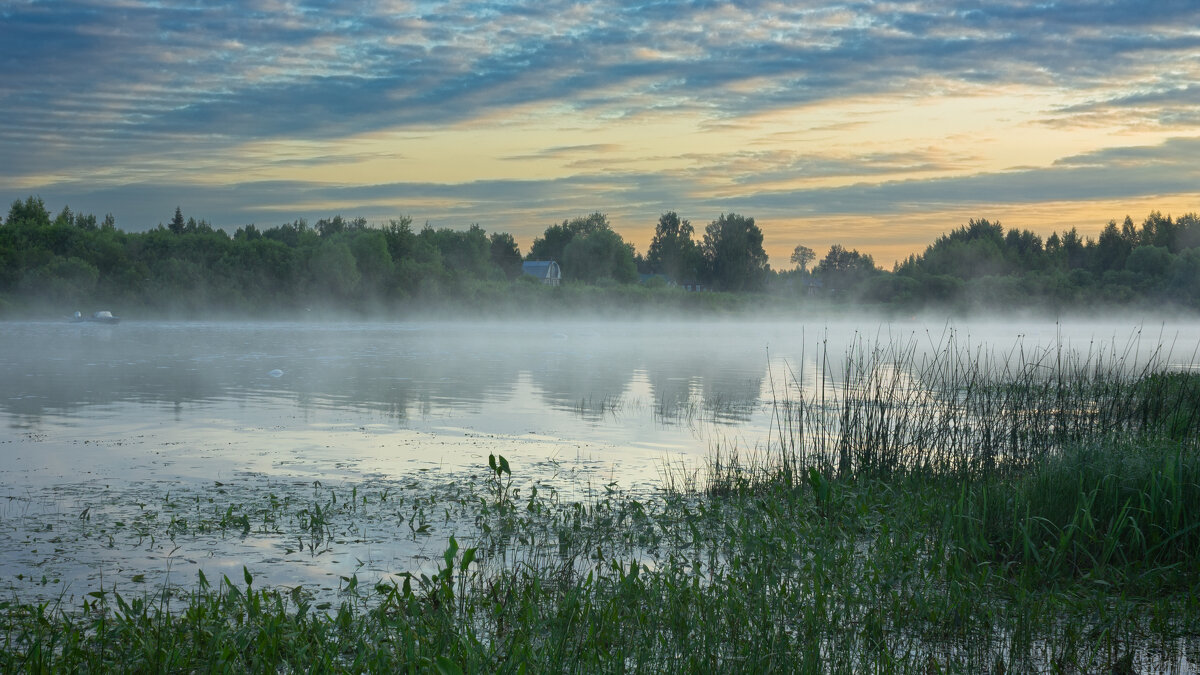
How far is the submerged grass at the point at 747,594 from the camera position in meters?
4.13

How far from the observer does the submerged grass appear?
4.13 metres

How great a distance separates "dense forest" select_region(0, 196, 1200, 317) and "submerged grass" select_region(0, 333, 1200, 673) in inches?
2030

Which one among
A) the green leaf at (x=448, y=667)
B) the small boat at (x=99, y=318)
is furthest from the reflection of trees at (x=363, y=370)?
the green leaf at (x=448, y=667)

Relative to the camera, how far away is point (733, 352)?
1303 inches

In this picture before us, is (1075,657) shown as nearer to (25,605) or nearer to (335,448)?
(25,605)

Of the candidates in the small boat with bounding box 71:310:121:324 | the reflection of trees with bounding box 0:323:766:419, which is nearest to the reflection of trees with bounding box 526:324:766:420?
the reflection of trees with bounding box 0:323:766:419

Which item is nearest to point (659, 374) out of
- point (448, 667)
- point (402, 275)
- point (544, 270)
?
point (448, 667)

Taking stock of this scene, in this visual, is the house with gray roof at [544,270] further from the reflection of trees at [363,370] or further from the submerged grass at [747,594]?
the submerged grass at [747,594]

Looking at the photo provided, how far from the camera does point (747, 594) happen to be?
5012 mm

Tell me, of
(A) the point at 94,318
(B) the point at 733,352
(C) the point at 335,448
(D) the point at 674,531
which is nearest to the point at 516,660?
(D) the point at 674,531

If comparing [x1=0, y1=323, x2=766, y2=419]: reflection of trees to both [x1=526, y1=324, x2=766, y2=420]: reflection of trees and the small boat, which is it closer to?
[x1=526, y1=324, x2=766, y2=420]: reflection of trees

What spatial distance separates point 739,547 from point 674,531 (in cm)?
73

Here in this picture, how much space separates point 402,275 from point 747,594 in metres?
59.4

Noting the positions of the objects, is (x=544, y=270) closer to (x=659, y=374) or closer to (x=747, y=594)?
(x=659, y=374)
